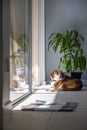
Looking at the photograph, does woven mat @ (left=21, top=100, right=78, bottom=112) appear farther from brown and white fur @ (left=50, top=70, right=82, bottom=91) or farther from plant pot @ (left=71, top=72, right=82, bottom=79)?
plant pot @ (left=71, top=72, right=82, bottom=79)

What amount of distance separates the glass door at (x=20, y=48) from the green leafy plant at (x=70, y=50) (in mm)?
1126

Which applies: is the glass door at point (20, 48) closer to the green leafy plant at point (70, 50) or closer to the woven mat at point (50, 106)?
the woven mat at point (50, 106)

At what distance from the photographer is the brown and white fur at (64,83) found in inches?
163

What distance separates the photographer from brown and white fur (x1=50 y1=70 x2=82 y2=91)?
4143 mm

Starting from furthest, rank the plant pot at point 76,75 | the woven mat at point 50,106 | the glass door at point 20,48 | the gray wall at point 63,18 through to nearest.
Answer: the gray wall at point 63,18, the plant pot at point 76,75, the glass door at point 20,48, the woven mat at point 50,106

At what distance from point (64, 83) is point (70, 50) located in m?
0.81

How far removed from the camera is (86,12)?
510cm

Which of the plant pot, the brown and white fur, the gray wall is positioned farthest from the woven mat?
the gray wall

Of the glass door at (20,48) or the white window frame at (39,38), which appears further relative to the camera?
the white window frame at (39,38)

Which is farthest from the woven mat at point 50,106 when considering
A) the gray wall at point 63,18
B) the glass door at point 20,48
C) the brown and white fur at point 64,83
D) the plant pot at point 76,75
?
the gray wall at point 63,18

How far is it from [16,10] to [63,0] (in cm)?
215

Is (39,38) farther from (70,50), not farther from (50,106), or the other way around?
(50,106)

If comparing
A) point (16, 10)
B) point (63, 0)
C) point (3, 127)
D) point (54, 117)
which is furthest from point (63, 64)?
point (3, 127)

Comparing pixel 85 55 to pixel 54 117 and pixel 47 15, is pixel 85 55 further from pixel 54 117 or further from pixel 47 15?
pixel 54 117
